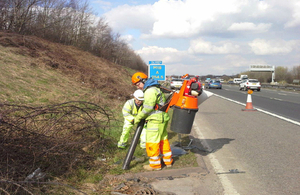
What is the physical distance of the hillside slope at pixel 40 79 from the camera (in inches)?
425

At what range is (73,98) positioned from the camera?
1285 centimetres

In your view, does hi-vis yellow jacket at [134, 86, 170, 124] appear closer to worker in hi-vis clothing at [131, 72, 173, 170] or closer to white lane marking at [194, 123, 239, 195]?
worker in hi-vis clothing at [131, 72, 173, 170]

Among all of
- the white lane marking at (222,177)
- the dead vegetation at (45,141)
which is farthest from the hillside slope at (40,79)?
the white lane marking at (222,177)

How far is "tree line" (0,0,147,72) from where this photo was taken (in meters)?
19.9

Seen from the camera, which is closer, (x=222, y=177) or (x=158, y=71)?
(x=222, y=177)

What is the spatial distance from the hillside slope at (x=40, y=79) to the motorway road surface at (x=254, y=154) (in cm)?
587

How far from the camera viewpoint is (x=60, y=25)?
29.3 m

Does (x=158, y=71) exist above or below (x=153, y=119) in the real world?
above

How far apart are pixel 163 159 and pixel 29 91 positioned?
747 centimetres

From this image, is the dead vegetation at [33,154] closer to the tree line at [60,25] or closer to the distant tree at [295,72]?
the tree line at [60,25]

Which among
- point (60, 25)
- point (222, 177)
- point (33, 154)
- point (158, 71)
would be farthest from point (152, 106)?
point (60, 25)

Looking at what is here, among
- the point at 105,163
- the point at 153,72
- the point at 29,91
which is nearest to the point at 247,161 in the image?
the point at 105,163

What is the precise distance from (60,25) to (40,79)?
1730 cm

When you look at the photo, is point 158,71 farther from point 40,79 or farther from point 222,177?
point 222,177
